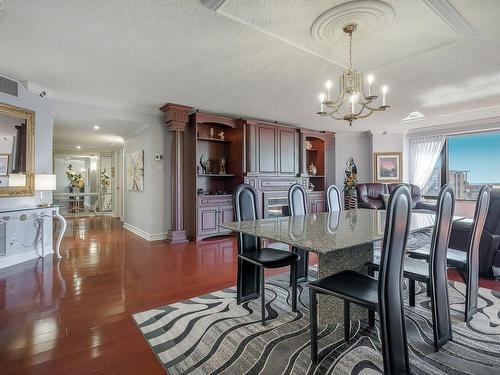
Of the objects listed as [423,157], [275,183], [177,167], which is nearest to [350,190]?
[423,157]

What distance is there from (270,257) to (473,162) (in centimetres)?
658

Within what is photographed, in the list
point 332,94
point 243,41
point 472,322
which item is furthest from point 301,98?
point 472,322

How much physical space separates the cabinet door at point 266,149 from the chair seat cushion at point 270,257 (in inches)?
140

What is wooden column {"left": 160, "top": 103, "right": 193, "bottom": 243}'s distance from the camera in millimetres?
4941

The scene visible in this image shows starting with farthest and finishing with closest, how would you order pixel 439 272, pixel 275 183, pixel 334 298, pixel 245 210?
pixel 275 183 → pixel 245 210 → pixel 334 298 → pixel 439 272

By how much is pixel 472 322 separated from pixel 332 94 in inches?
133

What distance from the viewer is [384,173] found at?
747 cm

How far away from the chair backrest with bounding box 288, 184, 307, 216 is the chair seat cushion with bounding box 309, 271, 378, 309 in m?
1.19

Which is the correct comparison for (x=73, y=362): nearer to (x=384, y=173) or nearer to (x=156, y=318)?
(x=156, y=318)

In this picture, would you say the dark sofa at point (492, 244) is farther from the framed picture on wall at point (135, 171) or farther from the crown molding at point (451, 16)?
the framed picture on wall at point (135, 171)

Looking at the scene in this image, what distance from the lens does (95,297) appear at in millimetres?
2525

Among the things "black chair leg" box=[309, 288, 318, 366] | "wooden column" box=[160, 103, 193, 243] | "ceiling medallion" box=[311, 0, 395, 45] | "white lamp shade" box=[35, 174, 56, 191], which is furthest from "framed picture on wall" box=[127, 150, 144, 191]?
"black chair leg" box=[309, 288, 318, 366]

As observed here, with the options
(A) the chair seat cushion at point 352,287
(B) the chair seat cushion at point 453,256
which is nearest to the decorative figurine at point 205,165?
(B) the chair seat cushion at point 453,256

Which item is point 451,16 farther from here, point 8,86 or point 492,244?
point 8,86
